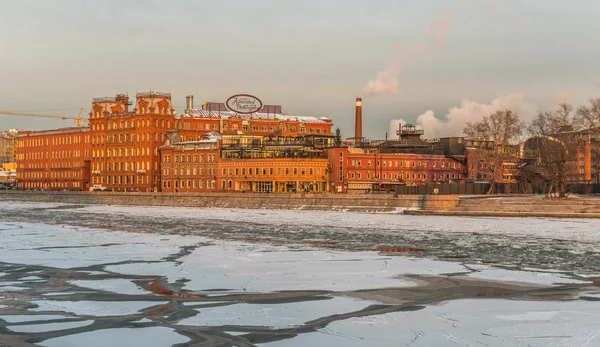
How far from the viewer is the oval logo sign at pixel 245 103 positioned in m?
156

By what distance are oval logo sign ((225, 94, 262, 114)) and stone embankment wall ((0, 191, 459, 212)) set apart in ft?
110

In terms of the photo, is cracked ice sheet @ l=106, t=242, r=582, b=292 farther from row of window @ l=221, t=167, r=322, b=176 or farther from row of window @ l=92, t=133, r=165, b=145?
row of window @ l=92, t=133, r=165, b=145

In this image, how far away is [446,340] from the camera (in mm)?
18359

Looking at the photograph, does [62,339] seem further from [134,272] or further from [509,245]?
[509,245]

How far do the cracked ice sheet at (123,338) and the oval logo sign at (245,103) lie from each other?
138 m

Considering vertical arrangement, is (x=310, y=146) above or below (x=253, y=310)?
above

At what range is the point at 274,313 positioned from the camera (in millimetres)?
21734

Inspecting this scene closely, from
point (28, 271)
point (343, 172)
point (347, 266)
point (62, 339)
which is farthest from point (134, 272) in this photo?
point (343, 172)

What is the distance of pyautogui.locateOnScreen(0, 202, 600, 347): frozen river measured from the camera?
18.9 metres

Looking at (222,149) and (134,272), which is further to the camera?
(222,149)

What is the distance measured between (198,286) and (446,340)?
11116 millimetres

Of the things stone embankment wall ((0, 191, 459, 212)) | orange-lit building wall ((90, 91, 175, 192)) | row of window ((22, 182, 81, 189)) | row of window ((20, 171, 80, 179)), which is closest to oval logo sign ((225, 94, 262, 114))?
orange-lit building wall ((90, 91, 175, 192))

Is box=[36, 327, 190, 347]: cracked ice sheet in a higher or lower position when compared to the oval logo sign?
lower

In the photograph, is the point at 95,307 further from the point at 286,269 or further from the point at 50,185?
the point at 50,185
